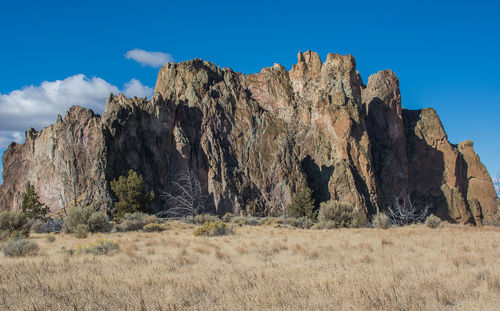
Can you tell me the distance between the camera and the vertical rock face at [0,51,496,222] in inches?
1779

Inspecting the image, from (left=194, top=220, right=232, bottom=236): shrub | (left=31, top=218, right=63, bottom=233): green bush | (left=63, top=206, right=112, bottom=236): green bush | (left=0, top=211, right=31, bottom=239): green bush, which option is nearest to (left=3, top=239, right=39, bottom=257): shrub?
(left=0, top=211, right=31, bottom=239): green bush

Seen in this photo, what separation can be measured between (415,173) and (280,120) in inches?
1309

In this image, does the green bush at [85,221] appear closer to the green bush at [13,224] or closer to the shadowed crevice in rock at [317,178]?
the green bush at [13,224]

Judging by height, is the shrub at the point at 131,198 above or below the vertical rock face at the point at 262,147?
below

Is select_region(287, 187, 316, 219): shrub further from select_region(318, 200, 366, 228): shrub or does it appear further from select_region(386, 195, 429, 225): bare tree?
select_region(318, 200, 366, 228): shrub

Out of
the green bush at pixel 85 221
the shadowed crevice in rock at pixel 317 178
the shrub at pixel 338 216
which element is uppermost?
the shadowed crevice in rock at pixel 317 178

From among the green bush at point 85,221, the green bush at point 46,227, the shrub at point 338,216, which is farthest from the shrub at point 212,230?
the green bush at point 46,227

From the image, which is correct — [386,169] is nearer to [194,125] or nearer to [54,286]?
[194,125]

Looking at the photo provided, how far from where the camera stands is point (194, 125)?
2317 inches

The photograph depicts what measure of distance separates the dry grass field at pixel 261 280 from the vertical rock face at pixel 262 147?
34943 mm

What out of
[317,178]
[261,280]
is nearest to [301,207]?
[317,178]

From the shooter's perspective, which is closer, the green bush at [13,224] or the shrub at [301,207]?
the green bush at [13,224]

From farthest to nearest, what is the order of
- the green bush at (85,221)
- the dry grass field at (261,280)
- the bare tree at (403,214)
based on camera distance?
the bare tree at (403,214)
the green bush at (85,221)
the dry grass field at (261,280)

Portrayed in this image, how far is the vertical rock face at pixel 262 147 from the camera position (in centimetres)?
4519
